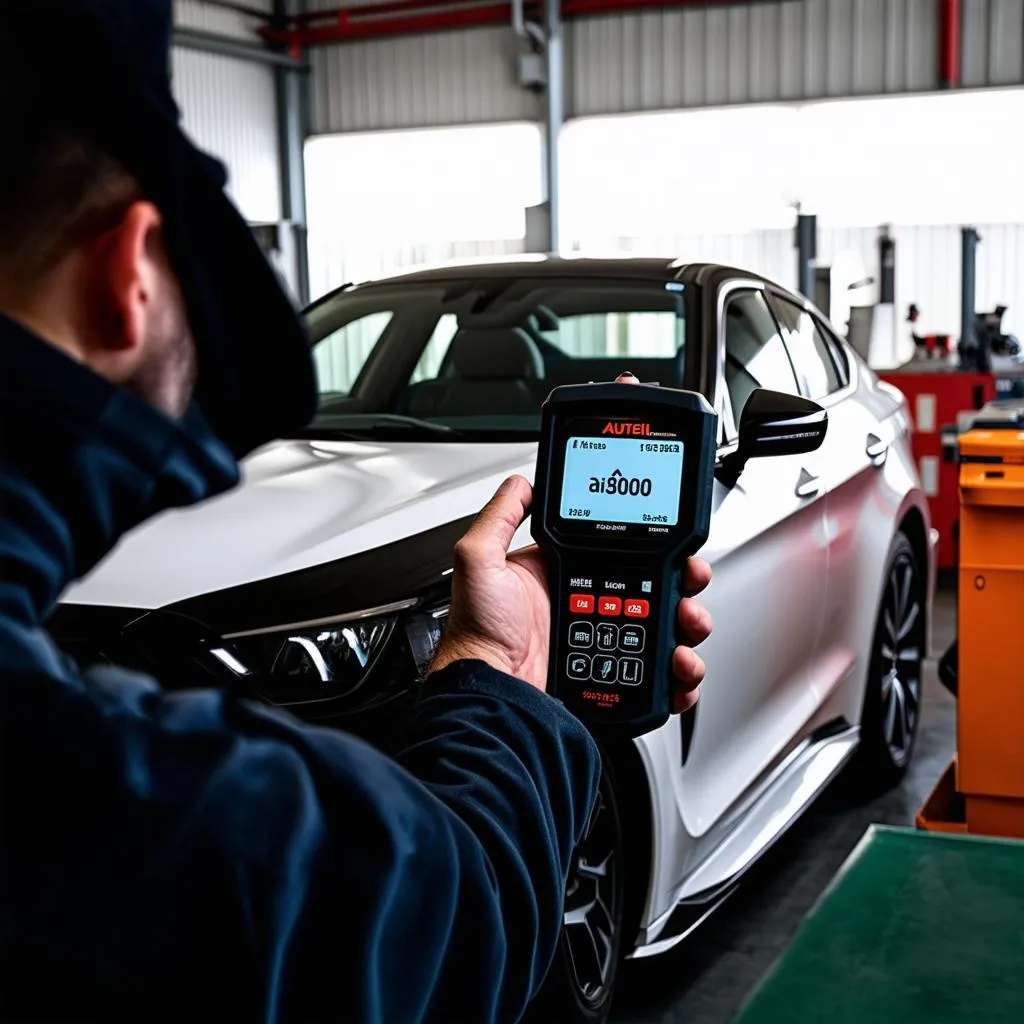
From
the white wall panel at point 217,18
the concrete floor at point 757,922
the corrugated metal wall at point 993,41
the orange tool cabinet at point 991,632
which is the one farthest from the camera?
the white wall panel at point 217,18

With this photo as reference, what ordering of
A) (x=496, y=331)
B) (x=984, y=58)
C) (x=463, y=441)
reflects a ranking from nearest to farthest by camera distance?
1. (x=463, y=441)
2. (x=496, y=331)
3. (x=984, y=58)

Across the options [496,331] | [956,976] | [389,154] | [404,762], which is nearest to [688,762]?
[956,976]

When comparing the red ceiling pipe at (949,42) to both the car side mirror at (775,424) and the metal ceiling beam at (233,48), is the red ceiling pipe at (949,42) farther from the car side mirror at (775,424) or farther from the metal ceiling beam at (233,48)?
the car side mirror at (775,424)

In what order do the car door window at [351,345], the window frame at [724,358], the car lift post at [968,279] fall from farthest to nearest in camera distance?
the car lift post at [968,279], the car door window at [351,345], the window frame at [724,358]

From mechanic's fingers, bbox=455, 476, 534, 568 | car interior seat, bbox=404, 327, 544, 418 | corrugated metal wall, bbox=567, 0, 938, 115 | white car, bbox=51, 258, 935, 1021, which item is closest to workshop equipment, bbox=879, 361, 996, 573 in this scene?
white car, bbox=51, 258, 935, 1021

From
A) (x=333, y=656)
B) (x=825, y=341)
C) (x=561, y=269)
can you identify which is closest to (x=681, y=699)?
(x=333, y=656)

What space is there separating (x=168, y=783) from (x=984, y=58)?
32.3 ft

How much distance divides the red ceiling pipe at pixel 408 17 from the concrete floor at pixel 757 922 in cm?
734

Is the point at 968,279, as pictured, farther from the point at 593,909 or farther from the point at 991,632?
the point at 593,909

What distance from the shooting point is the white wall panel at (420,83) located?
34.6 feet

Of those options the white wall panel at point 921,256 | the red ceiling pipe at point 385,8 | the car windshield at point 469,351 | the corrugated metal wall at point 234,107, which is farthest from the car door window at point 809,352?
the red ceiling pipe at point 385,8

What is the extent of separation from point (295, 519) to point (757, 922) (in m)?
1.43

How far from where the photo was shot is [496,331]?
3.14m

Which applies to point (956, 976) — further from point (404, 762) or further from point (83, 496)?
point (83, 496)
